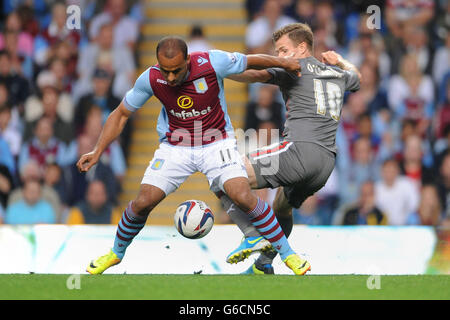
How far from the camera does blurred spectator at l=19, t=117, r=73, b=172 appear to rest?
32.9ft

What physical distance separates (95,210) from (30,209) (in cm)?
85

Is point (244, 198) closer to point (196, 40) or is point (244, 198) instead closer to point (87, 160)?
point (87, 160)

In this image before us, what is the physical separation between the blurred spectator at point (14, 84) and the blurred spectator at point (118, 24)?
3.86 ft

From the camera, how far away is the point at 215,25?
11.9 metres

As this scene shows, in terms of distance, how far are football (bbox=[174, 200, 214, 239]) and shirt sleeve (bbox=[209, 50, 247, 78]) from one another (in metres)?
1.04

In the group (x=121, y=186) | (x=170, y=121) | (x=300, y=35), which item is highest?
(x=300, y=35)

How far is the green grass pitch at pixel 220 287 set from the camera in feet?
16.4

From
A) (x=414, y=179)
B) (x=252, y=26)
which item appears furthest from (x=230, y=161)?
(x=252, y=26)

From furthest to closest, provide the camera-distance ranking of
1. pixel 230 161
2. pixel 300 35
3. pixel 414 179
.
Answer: pixel 414 179 < pixel 300 35 < pixel 230 161

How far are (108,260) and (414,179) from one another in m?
4.62

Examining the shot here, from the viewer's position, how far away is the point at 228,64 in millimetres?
5992

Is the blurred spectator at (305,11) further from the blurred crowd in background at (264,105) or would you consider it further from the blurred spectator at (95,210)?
the blurred spectator at (95,210)

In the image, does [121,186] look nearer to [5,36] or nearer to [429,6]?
[5,36]

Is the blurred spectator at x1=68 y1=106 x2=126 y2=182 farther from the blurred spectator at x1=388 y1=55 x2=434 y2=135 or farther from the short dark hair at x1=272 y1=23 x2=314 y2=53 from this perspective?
the short dark hair at x1=272 y1=23 x2=314 y2=53
